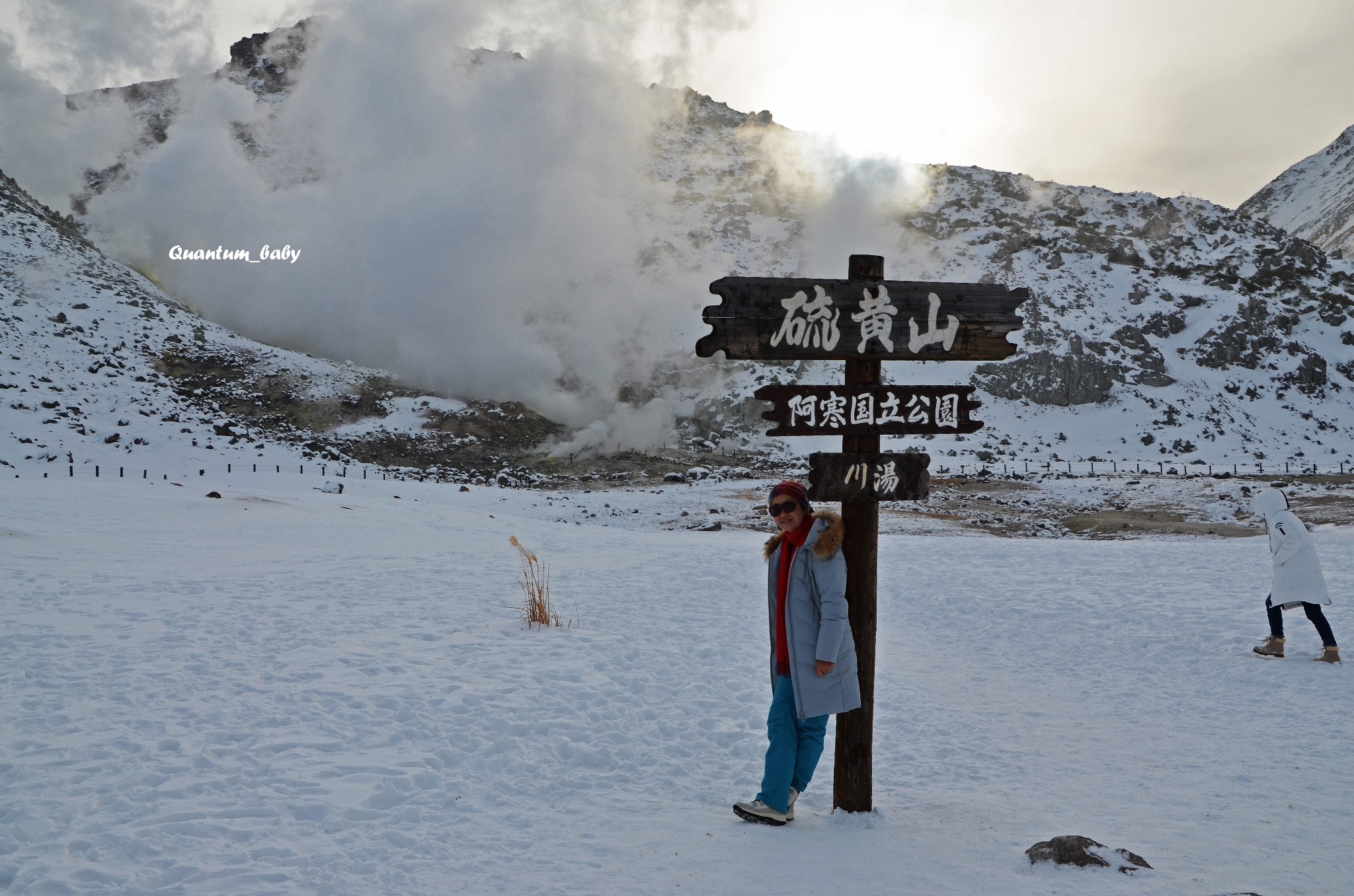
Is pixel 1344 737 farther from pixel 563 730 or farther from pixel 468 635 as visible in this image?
pixel 468 635

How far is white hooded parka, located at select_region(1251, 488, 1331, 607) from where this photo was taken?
7852 millimetres

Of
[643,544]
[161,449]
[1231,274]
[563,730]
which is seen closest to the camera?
[563,730]

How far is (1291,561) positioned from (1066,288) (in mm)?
74376

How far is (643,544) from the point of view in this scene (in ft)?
56.4

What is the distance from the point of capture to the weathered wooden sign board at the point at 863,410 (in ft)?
14.9

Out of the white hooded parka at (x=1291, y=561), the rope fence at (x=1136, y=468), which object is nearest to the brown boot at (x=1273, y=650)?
the white hooded parka at (x=1291, y=561)

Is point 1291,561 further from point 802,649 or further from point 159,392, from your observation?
point 159,392

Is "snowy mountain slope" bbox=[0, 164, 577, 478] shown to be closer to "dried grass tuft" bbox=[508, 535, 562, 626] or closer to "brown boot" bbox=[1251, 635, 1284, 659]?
"dried grass tuft" bbox=[508, 535, 562, 626]

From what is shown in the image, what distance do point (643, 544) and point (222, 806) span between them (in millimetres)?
13252

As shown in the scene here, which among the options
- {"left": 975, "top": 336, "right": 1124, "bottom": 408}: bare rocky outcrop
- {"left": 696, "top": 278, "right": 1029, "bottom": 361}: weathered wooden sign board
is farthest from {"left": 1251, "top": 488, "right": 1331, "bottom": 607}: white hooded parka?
{"left": 975, "top": 336, "right": 1124, "bottom": 408}: bare rocky outcrop

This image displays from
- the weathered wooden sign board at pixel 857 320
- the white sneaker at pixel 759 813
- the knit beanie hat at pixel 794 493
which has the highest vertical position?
the weathered wooden sign board at pixel 857 320

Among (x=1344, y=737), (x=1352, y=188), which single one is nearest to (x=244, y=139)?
(x=1344, y=737)

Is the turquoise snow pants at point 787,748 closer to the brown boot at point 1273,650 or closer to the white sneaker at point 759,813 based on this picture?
the white sneaker at point 759,813

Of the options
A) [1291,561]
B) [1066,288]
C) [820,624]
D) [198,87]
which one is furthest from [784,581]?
[198,87]
